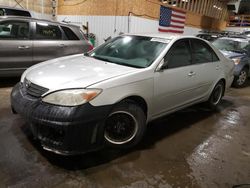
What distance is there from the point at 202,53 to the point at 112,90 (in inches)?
82.5

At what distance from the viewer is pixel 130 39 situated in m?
3.64

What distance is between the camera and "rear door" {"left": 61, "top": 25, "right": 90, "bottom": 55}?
5.55m

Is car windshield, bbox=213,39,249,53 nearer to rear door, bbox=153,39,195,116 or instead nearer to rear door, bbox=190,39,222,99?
rear door, bbox=190,39,222,99

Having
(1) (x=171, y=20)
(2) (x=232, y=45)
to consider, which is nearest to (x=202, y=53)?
(2) (x=232, y=45)

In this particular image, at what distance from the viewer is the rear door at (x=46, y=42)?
16.9 feet

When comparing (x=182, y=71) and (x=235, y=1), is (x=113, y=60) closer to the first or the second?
(x=182, y=71)

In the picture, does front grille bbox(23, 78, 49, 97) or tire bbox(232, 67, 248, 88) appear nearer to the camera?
front grille bbox(23, 78, 49, 97)

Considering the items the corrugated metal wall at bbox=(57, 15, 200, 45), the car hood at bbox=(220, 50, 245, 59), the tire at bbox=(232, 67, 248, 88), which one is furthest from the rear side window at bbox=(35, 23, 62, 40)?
the tire at bbox=(232, 67, 248, 88)

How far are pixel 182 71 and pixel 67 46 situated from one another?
10.3ft

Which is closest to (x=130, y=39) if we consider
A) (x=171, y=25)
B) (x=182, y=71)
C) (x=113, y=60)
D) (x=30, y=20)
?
(x=113, y=60)

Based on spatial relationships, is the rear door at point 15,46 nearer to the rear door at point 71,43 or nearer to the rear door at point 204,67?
the rear door at point 71,43

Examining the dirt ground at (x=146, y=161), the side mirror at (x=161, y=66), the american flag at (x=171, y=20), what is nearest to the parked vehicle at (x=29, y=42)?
the dirt ground at (x=146, y=161)

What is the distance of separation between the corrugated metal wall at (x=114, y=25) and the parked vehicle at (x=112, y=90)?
5370 millimetres

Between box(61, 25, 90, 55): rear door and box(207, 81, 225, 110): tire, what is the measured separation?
10.2ft
